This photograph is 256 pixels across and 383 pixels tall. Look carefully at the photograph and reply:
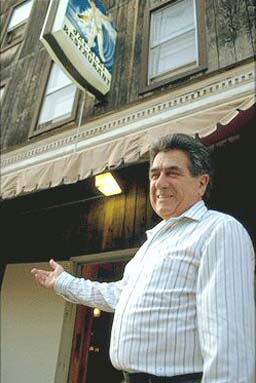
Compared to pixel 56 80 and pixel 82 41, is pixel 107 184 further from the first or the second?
pixel 56 80

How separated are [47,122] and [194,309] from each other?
563cm

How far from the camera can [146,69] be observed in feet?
16.9

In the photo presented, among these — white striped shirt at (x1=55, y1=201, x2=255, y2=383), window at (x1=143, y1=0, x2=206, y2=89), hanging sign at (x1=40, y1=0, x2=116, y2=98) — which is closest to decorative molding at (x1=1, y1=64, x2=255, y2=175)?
window at (x1=143, y1=0, x2=206, y2=89)

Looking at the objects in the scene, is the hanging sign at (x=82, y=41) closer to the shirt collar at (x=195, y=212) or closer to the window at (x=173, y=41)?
the window at (x=173, y=41)

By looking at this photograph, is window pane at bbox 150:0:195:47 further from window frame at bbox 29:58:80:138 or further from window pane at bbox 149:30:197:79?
window frame at bbox 29:58:80:138

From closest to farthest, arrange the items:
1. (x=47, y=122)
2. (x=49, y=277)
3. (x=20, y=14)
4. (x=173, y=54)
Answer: (x=49, y=277) → (x=173, y=54) → (x=47, y=122) → (x=20, y=14)

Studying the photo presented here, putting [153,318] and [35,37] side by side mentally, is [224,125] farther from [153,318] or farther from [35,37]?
[35,37]

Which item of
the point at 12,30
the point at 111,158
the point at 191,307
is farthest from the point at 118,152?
the point at 12,30

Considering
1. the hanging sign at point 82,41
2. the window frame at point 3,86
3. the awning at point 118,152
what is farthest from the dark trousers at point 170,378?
the window frame at point 3,86

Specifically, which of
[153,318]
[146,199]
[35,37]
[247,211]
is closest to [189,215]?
[153,318]

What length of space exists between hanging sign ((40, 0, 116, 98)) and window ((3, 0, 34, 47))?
177 inches

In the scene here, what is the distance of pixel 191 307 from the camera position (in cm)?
143

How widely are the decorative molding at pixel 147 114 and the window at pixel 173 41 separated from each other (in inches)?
19.1

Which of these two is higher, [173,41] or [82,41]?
[173,41]
